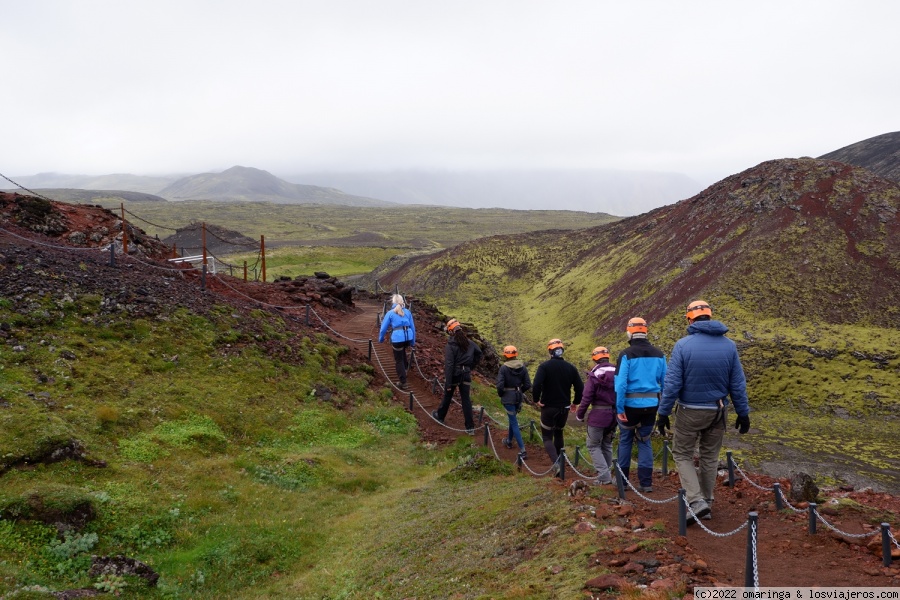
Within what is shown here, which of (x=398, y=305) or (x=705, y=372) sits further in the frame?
(x=398, y=305)

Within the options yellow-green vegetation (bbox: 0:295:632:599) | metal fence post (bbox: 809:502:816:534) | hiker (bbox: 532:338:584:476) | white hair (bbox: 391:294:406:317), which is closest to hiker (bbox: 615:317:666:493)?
yellow-green vegetation (bbox: 0:295:632:599)

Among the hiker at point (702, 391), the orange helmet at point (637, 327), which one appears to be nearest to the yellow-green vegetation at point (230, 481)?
the hiker at point (702, 391)

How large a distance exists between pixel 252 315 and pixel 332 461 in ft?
28.0

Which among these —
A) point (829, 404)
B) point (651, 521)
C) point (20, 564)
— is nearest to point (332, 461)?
point (20, 564)

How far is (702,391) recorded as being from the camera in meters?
6.86

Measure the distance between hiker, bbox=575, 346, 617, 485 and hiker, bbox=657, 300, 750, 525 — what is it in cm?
172

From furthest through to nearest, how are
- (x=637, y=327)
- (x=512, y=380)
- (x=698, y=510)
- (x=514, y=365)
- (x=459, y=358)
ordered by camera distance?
1. (x=459, y=358)
2. (x=512, y=380)
3. (x=514, y=365)
4. (x=637, y=327)
5. (x=698, y=510)

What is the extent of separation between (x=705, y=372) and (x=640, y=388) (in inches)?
53.1

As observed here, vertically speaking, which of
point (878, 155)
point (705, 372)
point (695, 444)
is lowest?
point (695, 444)

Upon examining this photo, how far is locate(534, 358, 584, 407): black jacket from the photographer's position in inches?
394

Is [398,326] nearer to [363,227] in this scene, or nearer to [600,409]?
[600,409]

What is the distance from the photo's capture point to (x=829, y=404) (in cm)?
2489

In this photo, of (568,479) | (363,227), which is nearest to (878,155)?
(568,479)

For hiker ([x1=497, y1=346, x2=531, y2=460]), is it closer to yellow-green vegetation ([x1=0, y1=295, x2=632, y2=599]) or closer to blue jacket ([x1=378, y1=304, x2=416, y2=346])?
yellow-green vegetation ([x1=0, y1=295, x2=632, y2=599])
